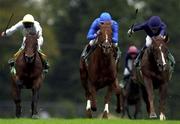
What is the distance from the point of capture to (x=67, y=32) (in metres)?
89.0

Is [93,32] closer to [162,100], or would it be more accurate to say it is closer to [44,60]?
[44,60]

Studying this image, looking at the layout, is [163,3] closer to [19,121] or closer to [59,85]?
[59,85]

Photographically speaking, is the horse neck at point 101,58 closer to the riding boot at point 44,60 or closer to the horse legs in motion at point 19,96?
the riding boot at point 44,60

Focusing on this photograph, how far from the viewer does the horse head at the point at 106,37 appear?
76.7 ft

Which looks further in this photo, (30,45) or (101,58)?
(101,58)

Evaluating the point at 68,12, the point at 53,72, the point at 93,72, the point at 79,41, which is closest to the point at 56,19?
the point at 68,12

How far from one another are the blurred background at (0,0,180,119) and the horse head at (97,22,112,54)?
4083 cm

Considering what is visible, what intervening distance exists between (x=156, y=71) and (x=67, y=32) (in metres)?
63.9

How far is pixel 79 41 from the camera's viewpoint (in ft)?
273

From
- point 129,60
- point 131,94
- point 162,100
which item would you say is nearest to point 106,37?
point 162,100

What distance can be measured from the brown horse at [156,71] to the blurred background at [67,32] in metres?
39.0

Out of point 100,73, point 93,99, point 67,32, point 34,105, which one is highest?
point 67,32

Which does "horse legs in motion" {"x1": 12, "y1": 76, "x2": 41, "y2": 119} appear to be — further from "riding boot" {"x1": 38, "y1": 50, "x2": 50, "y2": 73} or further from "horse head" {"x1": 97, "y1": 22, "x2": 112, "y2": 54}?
"horse head" {"x1": 97, "y1": 22, "x2": 112, "y2": 54}

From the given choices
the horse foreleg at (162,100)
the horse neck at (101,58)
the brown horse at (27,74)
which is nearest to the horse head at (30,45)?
the brown horse at (27,74)
